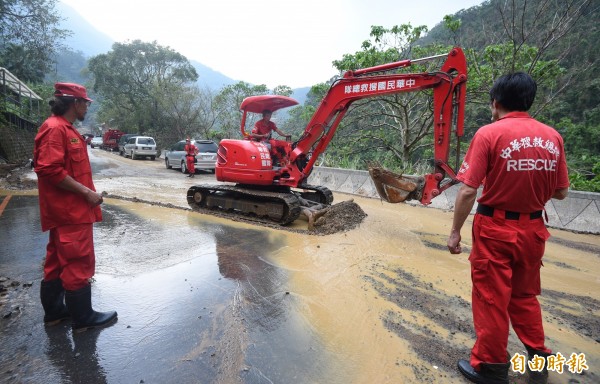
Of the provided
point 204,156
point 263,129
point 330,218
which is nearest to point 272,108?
point 263,129

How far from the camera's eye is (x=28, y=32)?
16250 millimetres

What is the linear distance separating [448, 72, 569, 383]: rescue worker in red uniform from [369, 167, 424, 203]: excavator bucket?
3054 mm

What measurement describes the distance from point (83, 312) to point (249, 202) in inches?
173

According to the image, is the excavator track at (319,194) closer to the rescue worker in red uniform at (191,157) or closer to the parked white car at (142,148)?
the rescue worker in red uniform at (191,157)

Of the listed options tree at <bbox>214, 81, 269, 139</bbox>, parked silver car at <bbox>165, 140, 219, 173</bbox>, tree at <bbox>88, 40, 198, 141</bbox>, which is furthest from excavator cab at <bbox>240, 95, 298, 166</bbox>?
tree at <bbox>88, 40, 198, 141</bbox>

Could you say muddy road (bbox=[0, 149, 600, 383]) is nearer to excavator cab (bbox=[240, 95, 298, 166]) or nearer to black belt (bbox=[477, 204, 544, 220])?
black belt (bbox=[477, 204, 544, 220])

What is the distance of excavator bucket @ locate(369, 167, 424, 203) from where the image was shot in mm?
5426

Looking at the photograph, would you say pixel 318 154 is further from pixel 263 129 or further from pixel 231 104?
pixel 231 104

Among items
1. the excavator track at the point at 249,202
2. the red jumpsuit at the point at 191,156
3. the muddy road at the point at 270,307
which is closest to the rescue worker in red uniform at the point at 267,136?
the excavator track at the point at 249,202

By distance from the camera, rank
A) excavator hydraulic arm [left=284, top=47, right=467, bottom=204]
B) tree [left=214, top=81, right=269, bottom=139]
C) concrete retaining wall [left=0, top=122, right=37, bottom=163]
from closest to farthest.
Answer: excavator hydraulic arm [left=284, top=47, right=467, bottom=204]
concrete retaining wall [left=0, top=122, right=37, bottom=163]
tree [left=214, top=81, right=269, bottom=139]

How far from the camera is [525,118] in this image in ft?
7.62

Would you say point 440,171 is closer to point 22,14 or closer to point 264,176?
point 264,176

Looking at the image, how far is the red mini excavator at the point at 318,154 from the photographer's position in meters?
5.13

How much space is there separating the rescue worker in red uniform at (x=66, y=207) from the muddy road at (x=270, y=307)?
0.28 m
